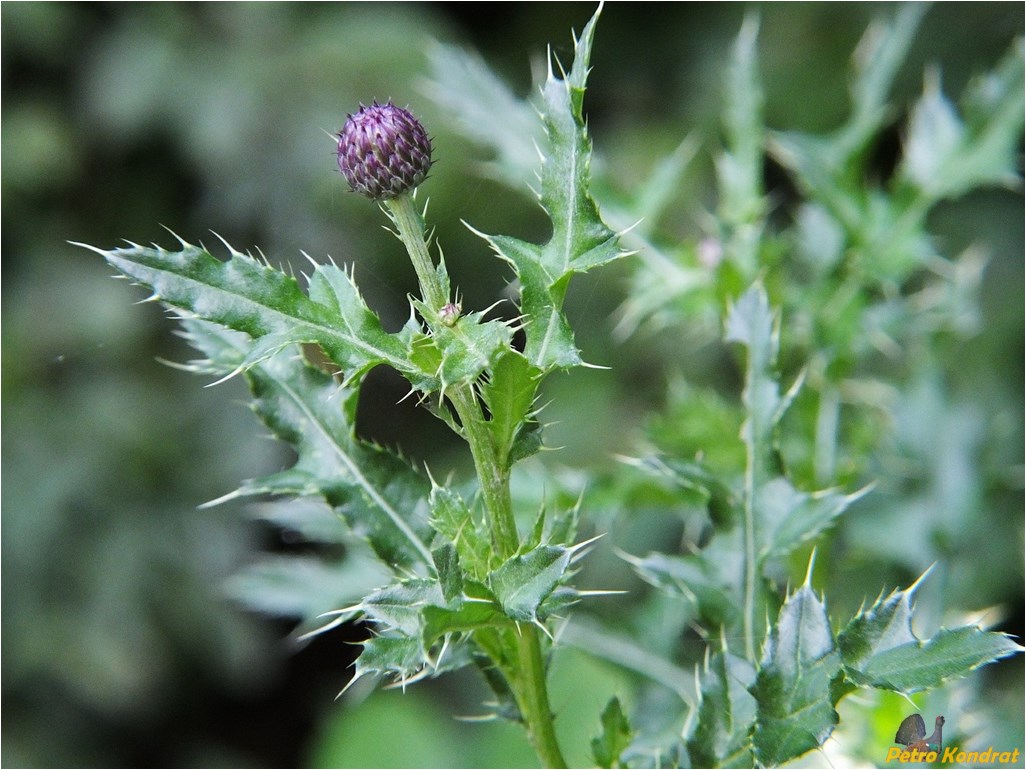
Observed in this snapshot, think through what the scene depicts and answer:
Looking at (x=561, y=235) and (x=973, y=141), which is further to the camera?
(x=973, y=141)

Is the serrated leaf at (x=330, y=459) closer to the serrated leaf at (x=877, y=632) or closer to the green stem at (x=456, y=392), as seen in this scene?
the green stem at (x=456, y=392)

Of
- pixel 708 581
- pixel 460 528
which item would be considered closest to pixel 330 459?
pixel 460 528

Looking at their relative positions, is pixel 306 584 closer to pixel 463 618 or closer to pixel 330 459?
pixel 330 459

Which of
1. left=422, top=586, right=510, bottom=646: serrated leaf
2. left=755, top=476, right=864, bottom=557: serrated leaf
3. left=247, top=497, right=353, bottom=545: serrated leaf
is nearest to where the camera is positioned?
left=422, top=586, right=510, bottom=646: serrated leaf

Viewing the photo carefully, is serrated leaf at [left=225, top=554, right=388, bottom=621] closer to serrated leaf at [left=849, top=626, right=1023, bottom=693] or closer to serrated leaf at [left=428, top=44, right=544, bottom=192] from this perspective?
serrated leaf at [left=428, top=44, right=544, bottom=192]

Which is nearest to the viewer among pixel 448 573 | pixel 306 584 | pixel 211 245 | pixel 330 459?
pixel 448 573

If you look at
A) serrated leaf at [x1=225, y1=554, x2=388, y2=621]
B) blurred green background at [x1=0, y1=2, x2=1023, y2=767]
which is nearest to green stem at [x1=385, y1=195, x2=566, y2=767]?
serrated leaf at [x1=225, y1=554, x2=388, y2=621]
